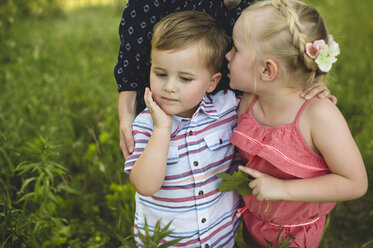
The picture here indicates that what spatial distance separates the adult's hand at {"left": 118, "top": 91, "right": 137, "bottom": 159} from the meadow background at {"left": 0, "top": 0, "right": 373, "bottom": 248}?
331mm

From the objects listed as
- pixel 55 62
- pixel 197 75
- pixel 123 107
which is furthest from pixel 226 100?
pixel 55 62

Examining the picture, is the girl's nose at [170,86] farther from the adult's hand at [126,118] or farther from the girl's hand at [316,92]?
the girl's hand at [316,92]

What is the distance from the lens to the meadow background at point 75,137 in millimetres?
1873

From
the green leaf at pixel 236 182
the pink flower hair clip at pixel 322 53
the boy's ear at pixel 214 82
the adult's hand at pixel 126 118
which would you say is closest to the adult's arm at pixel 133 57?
the adult's hand at pixel 126 118

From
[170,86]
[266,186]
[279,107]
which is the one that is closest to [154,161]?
[170,86]

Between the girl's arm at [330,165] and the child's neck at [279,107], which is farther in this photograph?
the child's neck at [279,107]

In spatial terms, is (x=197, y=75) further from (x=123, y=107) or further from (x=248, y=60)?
(x=123, y=107)

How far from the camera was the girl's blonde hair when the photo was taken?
1.22 metres

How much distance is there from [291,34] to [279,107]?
32 cm

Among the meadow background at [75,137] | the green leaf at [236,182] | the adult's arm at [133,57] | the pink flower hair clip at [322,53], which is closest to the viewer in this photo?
the pink flower hair clip at [322,53]

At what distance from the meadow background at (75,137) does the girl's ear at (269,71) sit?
85 cm

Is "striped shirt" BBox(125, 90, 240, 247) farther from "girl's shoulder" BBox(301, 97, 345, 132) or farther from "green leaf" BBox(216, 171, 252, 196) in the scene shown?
"girl's shoulder" BBox(301, 97, 345, 132)

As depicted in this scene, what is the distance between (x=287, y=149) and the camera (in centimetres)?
134

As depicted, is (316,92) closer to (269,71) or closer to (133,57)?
(269,71)
